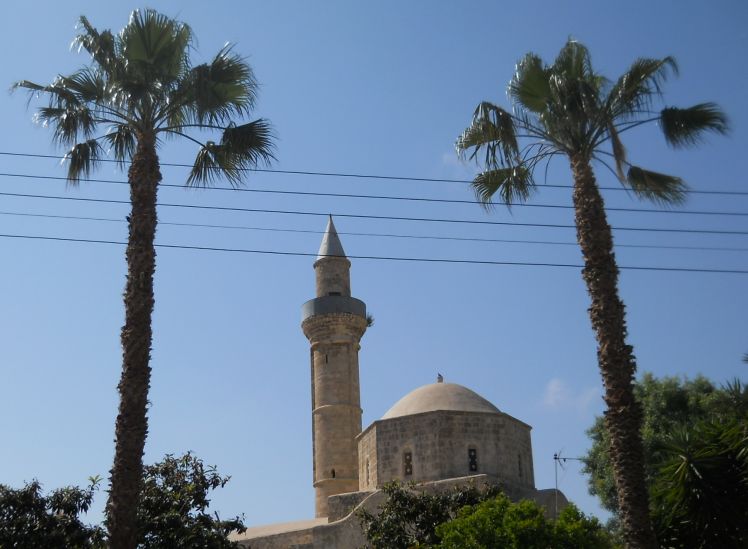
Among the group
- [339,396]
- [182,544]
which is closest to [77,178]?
[182,544]

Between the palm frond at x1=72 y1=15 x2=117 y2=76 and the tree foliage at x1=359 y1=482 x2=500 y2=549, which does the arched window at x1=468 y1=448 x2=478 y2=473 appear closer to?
the tree foliage at x1=359 y1=482 x2=500 y2=549

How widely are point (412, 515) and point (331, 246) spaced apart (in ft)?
45.8

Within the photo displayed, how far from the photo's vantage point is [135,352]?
482 inches

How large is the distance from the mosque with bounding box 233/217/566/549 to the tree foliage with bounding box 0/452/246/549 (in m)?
6.62

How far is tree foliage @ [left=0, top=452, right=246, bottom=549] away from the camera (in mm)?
17000

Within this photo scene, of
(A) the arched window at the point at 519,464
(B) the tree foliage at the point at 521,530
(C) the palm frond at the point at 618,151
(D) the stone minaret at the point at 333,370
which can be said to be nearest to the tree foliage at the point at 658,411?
(A) the arched window at the point at 519,464

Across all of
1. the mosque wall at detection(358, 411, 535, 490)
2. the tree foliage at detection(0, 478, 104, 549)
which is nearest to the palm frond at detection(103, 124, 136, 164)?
the tree foliage at detection(0, 478, 104, 549)

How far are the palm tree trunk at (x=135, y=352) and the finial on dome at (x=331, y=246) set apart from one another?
1939cm

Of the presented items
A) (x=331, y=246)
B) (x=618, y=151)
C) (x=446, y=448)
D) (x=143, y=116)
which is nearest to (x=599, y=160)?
(x=618, y=151)

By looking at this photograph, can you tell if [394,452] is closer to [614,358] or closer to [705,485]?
→ [705,485]

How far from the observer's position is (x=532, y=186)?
49.2ft

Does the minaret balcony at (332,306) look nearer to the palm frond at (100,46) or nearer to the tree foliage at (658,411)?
the tree foliage at (658,411)

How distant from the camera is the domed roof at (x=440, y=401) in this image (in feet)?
87.0

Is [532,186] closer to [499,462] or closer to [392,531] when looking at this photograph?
[392,531]
